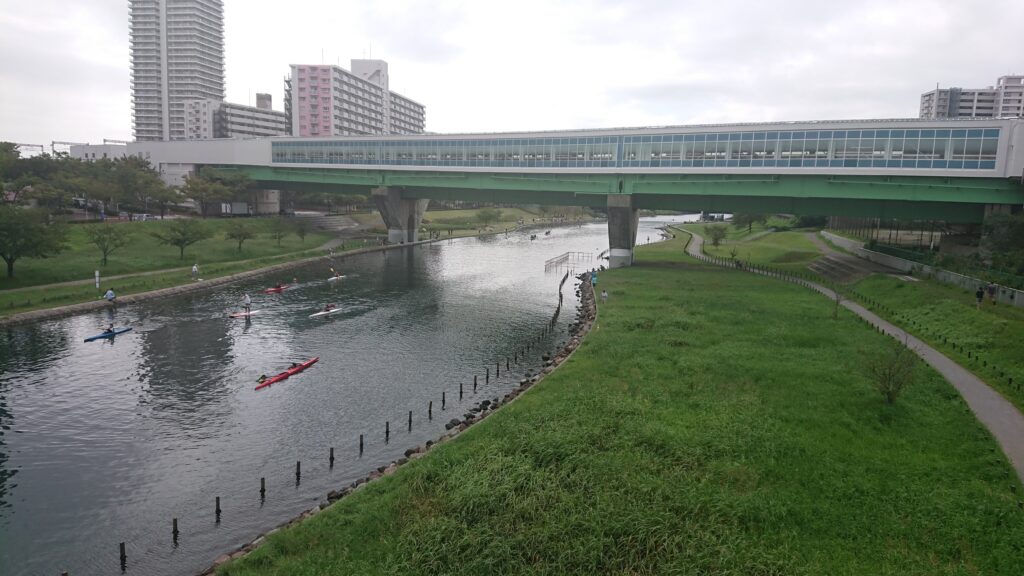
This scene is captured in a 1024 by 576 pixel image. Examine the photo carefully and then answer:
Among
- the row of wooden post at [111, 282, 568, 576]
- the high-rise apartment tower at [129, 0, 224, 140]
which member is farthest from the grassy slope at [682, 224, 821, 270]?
the high-rise apartment tower at [129, 0, 224, 140]

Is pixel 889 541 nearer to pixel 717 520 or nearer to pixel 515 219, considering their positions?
pixel 717 520

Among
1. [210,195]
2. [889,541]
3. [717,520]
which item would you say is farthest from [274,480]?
[210,195]

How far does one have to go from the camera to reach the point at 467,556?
47.6 ft

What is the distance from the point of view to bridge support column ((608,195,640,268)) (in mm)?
64375

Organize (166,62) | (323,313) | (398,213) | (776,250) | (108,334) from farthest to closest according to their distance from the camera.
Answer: (166,62)
(398,213)
(776,250)
(323,313)
(108,334)

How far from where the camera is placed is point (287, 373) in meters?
31.2

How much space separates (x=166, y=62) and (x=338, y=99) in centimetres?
4951

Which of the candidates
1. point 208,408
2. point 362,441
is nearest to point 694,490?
point 362,441

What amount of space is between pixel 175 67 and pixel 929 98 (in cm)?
21886

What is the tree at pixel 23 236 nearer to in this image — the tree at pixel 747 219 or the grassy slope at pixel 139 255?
the grassy slope at pixel 139 255

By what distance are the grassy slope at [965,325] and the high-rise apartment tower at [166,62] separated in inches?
6533

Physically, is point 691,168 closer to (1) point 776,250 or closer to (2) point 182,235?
(1) point 776,250

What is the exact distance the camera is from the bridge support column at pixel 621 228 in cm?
6438

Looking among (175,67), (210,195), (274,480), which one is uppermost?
(175,67)
